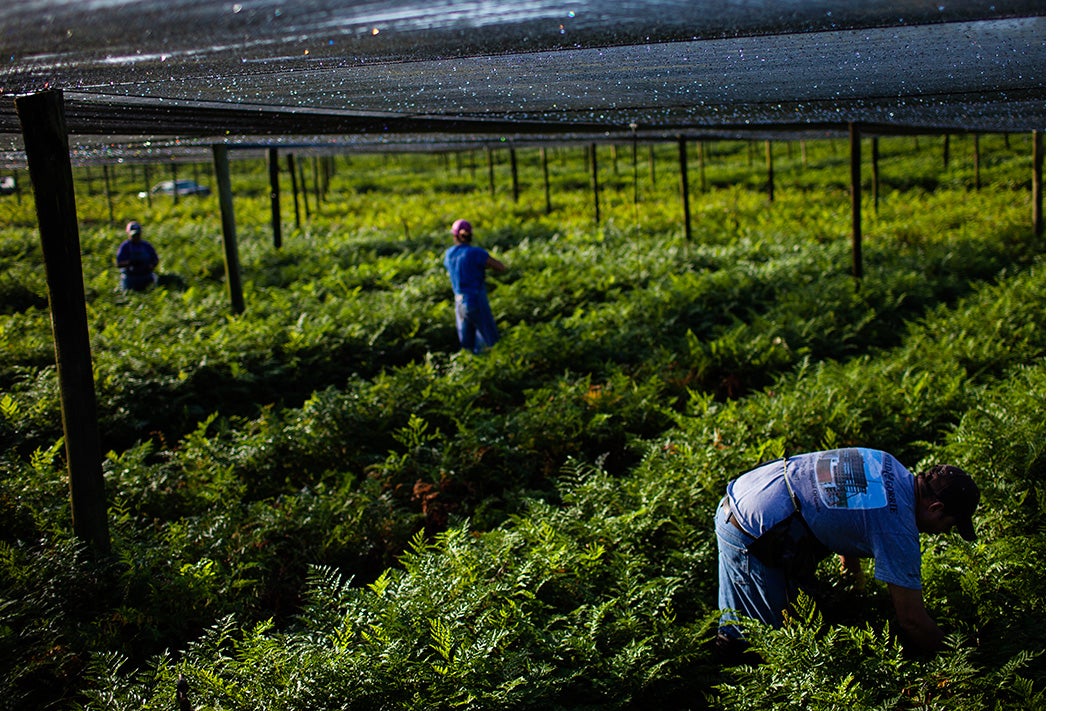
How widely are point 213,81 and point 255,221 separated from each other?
66.1 feet

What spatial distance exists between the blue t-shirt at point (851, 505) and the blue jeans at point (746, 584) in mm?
118

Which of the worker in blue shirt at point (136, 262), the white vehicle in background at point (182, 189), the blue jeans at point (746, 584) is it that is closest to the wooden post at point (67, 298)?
the blue jeans at point (746, 584)

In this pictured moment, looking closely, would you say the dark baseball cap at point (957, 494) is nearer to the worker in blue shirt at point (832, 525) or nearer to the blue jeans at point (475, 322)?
the worker in blue shirt at point (832, 525)

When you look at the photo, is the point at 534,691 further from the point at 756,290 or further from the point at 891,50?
the point at 756,290

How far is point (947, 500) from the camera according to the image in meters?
3.49

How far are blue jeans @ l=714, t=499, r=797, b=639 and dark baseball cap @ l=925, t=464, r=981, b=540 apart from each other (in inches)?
33.4

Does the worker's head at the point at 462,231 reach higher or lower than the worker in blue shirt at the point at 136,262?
higher

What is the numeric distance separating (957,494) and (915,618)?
0.60 m

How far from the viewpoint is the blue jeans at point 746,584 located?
13.0ft

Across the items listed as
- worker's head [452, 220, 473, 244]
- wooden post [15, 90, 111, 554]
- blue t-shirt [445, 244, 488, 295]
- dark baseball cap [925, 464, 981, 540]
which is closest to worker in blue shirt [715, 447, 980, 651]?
dark baseball cap [925, 464, 981, 540]

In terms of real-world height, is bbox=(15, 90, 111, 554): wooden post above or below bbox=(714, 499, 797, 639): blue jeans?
above

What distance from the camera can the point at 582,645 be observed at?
151 inches

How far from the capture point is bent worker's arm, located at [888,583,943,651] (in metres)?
3.58

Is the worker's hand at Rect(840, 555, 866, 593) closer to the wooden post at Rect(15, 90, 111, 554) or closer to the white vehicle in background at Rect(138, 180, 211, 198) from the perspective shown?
the wooden post at Rect(15, 90, 111, 554)
